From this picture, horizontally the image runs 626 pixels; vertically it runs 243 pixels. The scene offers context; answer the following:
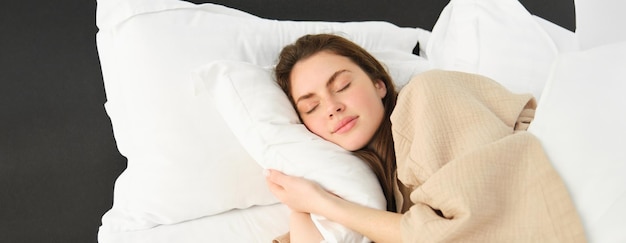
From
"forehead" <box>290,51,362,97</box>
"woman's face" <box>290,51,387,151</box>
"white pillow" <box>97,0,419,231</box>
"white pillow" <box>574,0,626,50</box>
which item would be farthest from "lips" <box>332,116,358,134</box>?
"white pillow" <box>574,0,626,50</box>

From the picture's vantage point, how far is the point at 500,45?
1.52 metres

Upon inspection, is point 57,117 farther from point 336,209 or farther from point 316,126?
point 336,209

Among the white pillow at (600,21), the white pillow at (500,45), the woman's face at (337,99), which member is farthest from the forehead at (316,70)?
the white pillow at (600,21)

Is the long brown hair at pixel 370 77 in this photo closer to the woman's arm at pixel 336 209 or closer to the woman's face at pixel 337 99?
the woman's face at pixel 337 99

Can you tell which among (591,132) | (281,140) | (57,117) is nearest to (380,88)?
(281,140)

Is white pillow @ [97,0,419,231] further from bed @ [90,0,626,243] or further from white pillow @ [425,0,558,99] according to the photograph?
white pillow @ [425,0,558,99]

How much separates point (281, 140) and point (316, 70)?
0.63 ft

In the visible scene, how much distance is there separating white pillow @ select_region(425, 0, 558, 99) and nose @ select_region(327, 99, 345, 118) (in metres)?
0.45

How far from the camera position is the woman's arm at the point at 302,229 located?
1163mm

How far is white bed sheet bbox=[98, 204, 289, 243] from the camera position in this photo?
1.27 m

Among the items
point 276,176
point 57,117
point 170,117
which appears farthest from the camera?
point 57,117

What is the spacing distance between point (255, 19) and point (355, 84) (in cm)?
40

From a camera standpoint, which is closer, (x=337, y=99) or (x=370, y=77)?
(x=337, y=99)

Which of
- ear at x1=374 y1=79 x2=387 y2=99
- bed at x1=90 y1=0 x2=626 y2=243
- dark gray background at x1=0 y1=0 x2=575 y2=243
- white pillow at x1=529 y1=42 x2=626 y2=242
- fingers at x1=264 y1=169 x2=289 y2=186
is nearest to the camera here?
white pillow at x1=529 y1=42 x2=626 y2=242
